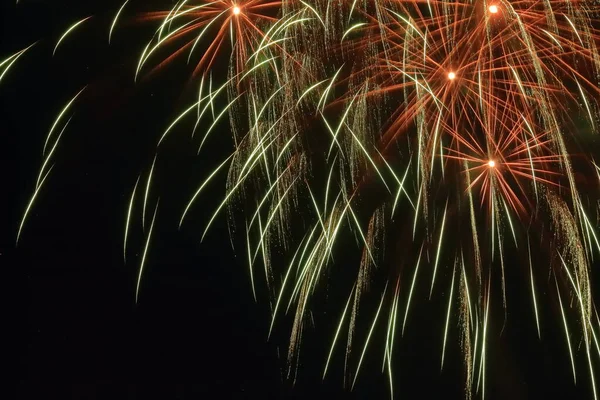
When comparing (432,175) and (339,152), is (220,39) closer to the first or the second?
(339,152)

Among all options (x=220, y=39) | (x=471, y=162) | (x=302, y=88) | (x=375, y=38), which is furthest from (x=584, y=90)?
(x=220, y=39)

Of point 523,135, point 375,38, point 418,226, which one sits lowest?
point 418,226

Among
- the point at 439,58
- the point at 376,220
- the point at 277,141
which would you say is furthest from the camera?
the point at 376,220

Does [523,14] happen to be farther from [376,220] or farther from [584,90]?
[376,220]

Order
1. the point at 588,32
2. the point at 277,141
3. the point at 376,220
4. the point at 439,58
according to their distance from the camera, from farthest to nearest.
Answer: the point at 376,220 < the point at 277,141 < the point at 439,58 < the point at 588,32

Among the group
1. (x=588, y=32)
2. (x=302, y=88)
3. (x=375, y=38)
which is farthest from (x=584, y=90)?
(x=302, y=88)

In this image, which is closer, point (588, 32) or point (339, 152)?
point (588, 32)

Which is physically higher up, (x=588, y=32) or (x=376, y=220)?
(x=588, y=32)

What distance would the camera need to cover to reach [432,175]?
11.0ft

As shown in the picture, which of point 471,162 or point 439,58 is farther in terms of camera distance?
point 471,162

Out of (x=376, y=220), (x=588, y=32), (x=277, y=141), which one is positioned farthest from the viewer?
(x=376, y=220)

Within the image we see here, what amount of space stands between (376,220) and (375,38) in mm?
950

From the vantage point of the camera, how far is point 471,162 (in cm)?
336

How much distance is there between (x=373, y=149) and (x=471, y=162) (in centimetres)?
46
